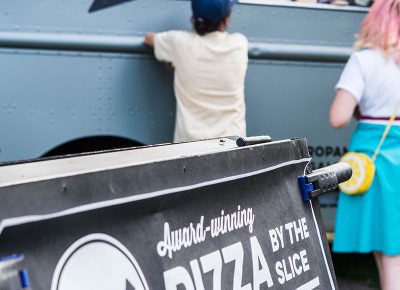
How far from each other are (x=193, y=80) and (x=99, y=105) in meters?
0.49

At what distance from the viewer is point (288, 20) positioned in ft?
14.8

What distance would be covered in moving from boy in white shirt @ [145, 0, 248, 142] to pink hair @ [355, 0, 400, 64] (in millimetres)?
671

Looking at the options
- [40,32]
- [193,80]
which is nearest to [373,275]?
[193,80]

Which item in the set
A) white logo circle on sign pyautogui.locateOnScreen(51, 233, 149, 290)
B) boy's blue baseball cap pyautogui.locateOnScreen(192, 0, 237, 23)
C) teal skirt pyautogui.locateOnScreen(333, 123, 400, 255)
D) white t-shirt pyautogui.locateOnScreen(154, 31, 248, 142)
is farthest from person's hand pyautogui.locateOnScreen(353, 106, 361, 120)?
white logo circle on sign pyautogui.locateOnScreen(51, 233, 149, 290)

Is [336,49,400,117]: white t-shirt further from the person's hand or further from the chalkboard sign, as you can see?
the chalkboard sign

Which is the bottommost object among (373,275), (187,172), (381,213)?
(373,275)

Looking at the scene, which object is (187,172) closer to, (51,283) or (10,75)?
(51,283)

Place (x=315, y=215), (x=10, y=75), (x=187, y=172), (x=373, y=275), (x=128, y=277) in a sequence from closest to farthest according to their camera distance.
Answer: (x=128, y=277)
(x=187, y=172)
(x=315, y=215)
(x=10, y=75)
(x=373, y=275)

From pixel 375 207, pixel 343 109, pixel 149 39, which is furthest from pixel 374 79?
pixel 149 39

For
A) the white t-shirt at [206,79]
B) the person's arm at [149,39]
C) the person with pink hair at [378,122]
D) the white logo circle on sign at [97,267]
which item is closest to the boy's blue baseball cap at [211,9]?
the white t-shirt at [206,79]

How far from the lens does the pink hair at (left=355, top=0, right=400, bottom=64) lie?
3822 mm

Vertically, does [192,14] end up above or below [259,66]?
above

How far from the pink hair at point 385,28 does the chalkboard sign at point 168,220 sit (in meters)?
1.61

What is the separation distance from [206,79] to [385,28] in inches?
36.1
